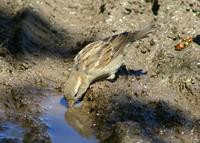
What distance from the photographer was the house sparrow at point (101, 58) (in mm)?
8125

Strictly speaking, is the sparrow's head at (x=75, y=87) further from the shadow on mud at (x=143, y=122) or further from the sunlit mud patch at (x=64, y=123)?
the shadow on mud at (x=143, y=122)

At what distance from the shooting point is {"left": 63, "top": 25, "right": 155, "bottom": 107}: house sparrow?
812 cm

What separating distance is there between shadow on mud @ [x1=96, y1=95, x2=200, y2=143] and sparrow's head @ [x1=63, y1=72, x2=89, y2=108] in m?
0.44

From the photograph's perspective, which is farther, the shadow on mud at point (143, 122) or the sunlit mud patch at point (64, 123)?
the sunlit mud patch at point (64, 123)

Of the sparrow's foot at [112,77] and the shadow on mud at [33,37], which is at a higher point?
the shadow on mud at [33,37]

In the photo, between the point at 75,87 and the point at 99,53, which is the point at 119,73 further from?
the point at 75,87

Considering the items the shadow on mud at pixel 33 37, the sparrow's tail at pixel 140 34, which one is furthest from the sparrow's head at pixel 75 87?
the sparrow's tail at pixel 140 34

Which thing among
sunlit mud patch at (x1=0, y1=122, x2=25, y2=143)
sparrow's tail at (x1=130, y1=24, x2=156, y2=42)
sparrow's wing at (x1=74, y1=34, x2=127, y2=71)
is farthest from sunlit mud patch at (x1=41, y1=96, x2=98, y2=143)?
sparrow's tail at (x1=130, y1=24, x2=156, y2=42)

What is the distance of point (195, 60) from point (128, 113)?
150cm

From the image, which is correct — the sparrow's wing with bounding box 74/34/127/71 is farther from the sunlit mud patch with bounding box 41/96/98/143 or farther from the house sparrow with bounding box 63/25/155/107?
the sunlit mud patch with bounding box 41/96/98/143

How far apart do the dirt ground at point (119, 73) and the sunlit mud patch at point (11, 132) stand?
102 mm

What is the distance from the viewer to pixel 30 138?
6801 mm

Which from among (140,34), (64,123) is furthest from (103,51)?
(64,123)

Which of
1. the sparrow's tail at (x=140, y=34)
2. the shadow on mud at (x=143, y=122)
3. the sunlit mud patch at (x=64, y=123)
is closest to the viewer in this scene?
the shadow on mud at (x=143, y=122)
